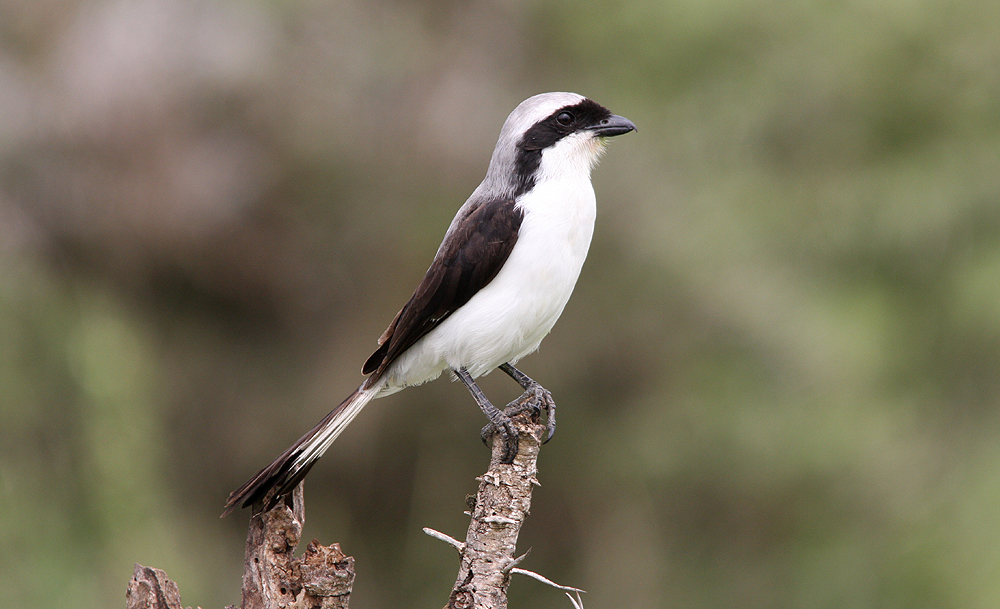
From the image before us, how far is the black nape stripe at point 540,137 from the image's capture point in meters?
4.10

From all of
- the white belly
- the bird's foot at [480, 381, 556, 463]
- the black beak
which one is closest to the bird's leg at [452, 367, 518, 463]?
the bird's foot at [480, 381, 556, 463]

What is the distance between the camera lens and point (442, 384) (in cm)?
681

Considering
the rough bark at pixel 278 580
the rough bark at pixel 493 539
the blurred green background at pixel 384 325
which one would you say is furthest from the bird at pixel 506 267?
the blurred green background at pixel 384 325

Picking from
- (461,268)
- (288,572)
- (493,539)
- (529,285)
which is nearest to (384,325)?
(461,268)

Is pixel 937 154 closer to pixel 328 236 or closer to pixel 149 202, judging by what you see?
pixel 328 236

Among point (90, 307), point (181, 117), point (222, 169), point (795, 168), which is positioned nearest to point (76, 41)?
point (181, 117)

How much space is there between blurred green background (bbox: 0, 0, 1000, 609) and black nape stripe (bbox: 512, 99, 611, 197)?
2.64m

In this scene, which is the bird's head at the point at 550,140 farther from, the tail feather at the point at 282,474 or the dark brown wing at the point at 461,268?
the tail feather at the point at 282,474

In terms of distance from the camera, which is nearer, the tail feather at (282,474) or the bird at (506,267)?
the tail feather at (282,474)

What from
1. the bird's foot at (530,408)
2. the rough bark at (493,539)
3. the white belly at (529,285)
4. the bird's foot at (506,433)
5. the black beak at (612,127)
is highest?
the black beak at (612,127)

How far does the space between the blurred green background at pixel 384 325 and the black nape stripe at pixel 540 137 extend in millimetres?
2644

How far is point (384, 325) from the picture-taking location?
6.91 m

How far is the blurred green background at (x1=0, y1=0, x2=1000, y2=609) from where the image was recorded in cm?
691

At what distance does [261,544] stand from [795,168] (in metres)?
6.25
